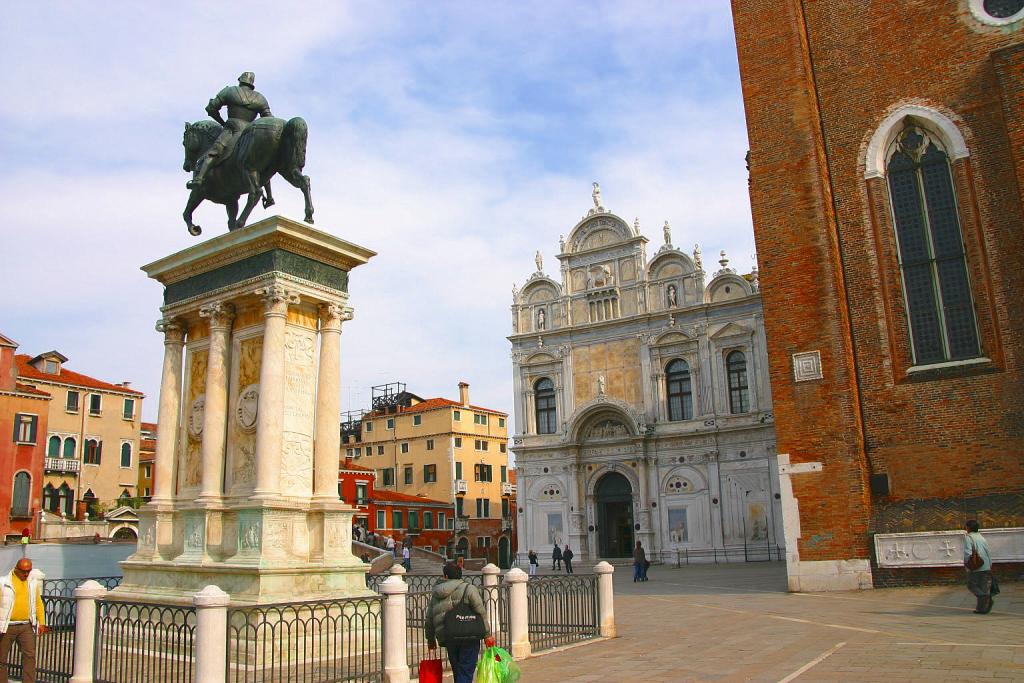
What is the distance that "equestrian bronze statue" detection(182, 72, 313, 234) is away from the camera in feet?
40.0

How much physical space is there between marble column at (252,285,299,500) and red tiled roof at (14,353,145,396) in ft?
118

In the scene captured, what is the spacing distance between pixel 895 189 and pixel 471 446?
4496cm

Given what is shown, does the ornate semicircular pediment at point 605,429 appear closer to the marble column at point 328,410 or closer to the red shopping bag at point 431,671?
the marble column at point 328,410

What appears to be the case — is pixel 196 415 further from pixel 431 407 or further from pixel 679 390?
pixel 431 407

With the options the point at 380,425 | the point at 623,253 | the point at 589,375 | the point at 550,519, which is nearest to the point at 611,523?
the point at 550,519

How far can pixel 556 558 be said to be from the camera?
35594mm

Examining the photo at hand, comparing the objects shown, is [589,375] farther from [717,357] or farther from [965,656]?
[965,656]

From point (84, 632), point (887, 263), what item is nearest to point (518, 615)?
point (84, 632)

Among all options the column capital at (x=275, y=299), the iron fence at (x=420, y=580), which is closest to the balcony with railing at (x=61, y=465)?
the iron fence at (x=420, y=580)

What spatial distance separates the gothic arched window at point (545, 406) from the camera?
1636 inches

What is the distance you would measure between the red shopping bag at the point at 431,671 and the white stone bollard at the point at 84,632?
12.6 ft

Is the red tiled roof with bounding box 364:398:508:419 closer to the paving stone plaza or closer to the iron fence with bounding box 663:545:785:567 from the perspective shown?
the iron fence with bounding box 663:545:785:567

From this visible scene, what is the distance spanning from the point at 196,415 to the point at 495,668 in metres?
7.15

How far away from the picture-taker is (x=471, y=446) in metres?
60.5
